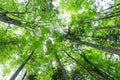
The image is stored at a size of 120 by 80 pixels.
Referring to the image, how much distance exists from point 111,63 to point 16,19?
6.18 metres

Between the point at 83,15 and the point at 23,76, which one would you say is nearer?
the point at 83,15

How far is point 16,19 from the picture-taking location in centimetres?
1216

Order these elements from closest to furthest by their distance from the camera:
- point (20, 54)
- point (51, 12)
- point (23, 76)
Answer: point (51, 12), point (20, 54), point (23, 76)

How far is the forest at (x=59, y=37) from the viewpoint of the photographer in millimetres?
10891

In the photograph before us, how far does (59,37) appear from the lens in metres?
11.4

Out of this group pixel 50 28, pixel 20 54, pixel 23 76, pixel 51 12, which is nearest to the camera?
pixel 51 12

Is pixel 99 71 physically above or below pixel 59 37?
below

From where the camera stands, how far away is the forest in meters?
10.9

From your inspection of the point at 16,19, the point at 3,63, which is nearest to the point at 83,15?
the point at 16,19

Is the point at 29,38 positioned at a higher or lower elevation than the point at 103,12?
lower

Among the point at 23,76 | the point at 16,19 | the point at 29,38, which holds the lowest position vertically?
the point at 23,76

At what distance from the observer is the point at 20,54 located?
12.4m

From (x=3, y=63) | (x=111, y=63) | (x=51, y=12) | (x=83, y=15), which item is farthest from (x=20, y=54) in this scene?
(x=111, y=63)

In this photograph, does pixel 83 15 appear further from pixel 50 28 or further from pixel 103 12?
pixel 50 28
